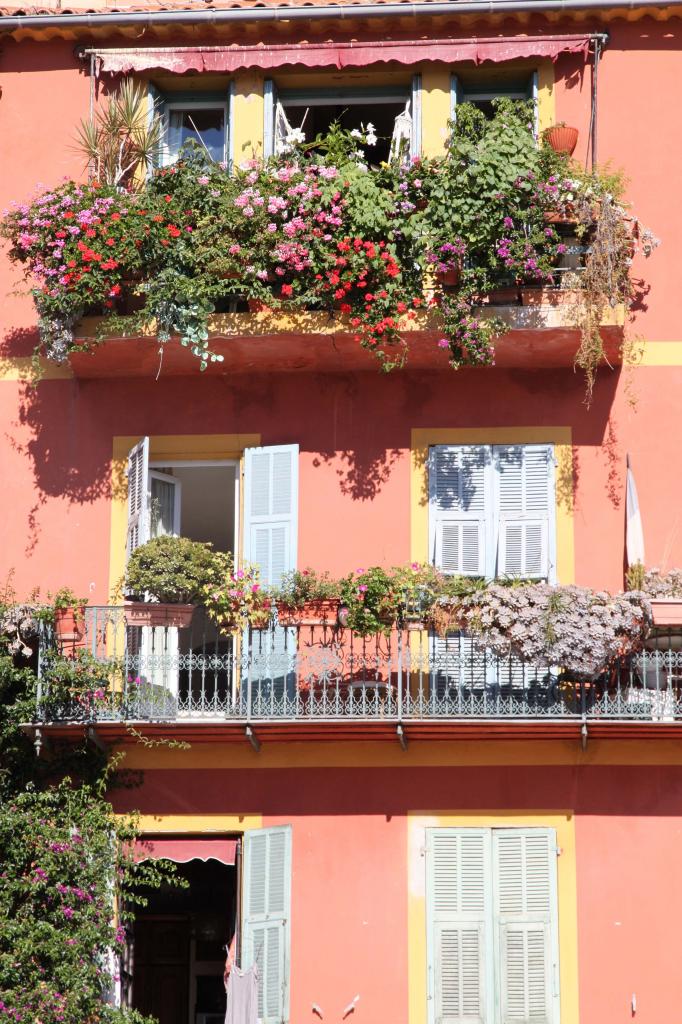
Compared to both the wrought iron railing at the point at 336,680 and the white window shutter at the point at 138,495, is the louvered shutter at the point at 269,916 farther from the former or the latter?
the white window shutter at the point at 138,495

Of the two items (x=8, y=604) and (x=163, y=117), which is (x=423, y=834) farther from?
(x=163, y=117)

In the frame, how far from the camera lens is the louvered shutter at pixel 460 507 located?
16781 mm

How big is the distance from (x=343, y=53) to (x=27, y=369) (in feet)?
13.0

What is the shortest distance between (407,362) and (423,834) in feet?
13.3

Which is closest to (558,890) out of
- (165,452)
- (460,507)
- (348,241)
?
(460,507)

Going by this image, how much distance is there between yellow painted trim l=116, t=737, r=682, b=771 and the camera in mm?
15938

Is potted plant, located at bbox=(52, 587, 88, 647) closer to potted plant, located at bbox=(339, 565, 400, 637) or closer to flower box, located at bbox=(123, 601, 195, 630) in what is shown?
flower box, located at bbox=(123, 601, 195, 630)

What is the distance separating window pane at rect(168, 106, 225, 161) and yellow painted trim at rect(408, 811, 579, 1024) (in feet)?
21.7

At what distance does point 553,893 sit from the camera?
51.5ft

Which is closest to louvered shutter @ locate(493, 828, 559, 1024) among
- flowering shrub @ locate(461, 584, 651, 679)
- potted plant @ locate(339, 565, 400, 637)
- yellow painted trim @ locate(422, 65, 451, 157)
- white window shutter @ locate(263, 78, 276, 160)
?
flowering shrub @ locate(461, 584, 651, 679)

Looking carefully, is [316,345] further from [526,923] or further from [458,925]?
[526,923]

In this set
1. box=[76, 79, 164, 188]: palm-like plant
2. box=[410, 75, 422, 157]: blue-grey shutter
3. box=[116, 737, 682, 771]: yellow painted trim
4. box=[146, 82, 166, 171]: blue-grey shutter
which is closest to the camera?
box=[116, 737, 682, 771]: yellow painted trim

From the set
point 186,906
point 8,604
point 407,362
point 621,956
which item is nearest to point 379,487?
point 407,362

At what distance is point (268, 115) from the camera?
58.7 ft
